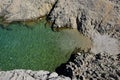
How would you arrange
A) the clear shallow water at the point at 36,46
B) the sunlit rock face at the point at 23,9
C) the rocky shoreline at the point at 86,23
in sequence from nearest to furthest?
A: the rocky shoreline at the point at 86,23 → the clear shallow water at the point at 36,46 → the sunlit rock face at the point at 23,9

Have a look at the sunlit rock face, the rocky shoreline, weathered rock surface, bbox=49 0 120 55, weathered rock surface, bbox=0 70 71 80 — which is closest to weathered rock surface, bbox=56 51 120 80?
the rocky shoreline

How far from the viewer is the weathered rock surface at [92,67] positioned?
25.6 meters

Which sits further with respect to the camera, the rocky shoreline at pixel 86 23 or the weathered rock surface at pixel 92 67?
the rocky shoreline at pixel 86 23

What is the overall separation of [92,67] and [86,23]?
8.88 m

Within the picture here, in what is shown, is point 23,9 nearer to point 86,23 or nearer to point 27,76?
point 86,23

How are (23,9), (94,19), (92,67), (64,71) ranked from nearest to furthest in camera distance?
(92,67) < (64,71) < (94,19) < (23,9)

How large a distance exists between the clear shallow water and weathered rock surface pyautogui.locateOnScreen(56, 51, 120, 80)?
211 centimetres

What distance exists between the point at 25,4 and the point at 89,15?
8.70 m

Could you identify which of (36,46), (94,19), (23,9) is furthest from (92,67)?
(23,9)

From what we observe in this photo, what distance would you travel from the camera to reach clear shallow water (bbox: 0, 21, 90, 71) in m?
29.3

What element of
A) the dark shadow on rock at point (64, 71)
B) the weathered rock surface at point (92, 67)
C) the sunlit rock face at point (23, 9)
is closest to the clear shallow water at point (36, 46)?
the dark shadow on rock at point (64, 71)

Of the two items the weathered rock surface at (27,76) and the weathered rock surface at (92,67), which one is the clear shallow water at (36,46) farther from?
the weathered rock surface at (27,76)

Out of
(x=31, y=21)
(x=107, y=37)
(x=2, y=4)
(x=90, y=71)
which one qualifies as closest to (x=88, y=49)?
(x=107, y=37)

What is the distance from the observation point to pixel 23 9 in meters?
37.1
